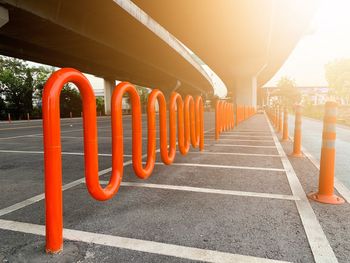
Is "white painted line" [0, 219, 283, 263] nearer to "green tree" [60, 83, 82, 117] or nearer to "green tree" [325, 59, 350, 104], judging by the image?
"green tree" [60, 83, 82, 117]

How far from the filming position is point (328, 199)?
372 centimetres

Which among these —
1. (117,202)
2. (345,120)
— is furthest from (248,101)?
(117,202)

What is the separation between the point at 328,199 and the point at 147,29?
50.5ft

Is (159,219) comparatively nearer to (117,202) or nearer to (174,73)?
(117,202)

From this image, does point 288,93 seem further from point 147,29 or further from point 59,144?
point 59,144

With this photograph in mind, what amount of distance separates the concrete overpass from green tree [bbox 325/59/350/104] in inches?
1839

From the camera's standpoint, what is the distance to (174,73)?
122ft

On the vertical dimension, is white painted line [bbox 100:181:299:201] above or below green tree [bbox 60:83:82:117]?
below

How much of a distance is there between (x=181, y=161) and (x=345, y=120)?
61.7 feet

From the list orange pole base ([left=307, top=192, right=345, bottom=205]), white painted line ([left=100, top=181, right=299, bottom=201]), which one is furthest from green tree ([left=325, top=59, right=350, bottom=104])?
white painted line ([left=100, top=181, right=299, bottom=201])

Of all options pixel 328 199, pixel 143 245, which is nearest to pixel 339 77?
pixel 328 199

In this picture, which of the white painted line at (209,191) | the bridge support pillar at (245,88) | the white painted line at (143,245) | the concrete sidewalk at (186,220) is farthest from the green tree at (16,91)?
the white painted line at (143,245)

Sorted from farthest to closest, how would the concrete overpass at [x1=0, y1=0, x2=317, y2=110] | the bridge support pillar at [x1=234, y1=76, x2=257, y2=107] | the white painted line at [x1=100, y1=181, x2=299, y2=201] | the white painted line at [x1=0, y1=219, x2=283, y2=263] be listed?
the bridge support pillar at [x1=234, y1=76, x2=257, y2=107] < the concrete overpass at [x1=0, y1=0, x2=317, y2=110] < the white painted line at [x1=100, y1=181, x2=299, y2=201] < the white painted line at [x1=0, y1=219, x2=283, y2=263]

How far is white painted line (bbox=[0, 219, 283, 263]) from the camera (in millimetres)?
2393
